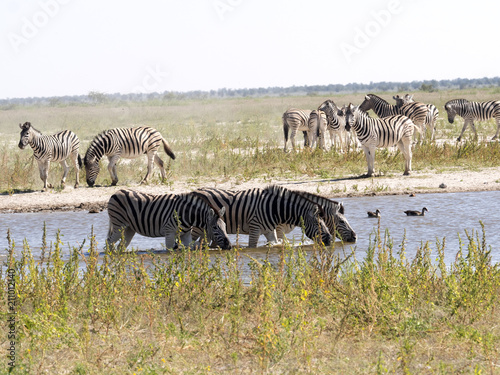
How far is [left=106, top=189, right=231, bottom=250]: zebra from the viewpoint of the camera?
8.59 metres

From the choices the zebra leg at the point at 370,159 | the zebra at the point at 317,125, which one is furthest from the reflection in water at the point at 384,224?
the zebra at the point at 317,125

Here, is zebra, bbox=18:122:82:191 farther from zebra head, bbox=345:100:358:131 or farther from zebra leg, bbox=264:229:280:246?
zebra leg, bbox=264:229:280:246

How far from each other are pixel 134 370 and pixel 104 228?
6.60 m

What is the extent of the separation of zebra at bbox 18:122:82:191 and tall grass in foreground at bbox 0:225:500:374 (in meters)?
9.04

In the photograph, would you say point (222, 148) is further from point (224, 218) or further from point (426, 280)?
point (426, 280)

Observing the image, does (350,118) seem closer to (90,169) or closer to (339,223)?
(90,169)

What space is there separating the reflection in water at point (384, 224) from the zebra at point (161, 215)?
312 mm

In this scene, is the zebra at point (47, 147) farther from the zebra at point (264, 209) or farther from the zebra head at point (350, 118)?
the zebra at point (264, 209)

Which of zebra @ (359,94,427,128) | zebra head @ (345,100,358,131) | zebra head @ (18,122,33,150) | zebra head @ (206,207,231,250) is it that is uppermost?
zebra @ (359,94,427,128)

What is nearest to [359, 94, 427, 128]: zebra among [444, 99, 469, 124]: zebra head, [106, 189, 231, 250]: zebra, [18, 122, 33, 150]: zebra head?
[444, 99, 469, 124]: zebra head

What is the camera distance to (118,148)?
15.1 metres

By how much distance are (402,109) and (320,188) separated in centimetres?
919

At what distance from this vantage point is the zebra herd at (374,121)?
14953 millimetres

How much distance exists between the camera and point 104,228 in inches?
424
